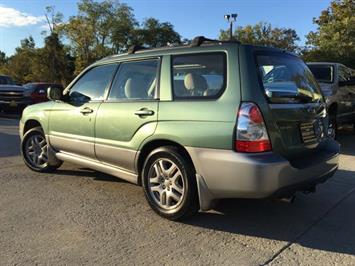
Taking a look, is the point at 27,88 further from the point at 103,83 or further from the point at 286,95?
the point at 286,95

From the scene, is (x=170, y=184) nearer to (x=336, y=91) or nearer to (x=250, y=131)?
(x=250, y=131)

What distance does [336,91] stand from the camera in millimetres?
10000

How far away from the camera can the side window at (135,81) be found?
16.3 feet

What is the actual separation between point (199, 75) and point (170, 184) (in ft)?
3.72

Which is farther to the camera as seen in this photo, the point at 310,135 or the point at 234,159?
the point at 310,135

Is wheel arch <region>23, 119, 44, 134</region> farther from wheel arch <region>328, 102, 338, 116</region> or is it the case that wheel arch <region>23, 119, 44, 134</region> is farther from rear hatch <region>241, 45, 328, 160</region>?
wheel arch <region>328, 102, 338, 116</region>

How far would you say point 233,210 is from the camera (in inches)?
198

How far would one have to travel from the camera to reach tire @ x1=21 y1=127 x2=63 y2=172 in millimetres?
6715

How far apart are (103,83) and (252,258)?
2910mm

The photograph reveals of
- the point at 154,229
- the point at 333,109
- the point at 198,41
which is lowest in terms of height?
the point at 154,229

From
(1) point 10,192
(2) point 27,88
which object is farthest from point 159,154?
(2) point 27,88

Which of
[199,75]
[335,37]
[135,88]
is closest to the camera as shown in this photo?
[199,75]

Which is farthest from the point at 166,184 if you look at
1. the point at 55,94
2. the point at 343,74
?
the point at 343,74

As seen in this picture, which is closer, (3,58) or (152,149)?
(152,149)
